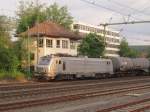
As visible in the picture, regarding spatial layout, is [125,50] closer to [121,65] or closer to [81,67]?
[121,65]

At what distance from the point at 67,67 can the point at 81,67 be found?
3.36 meters

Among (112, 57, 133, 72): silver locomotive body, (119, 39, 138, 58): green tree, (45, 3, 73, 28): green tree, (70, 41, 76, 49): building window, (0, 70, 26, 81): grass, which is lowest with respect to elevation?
(0, 70, 26, 81): grass

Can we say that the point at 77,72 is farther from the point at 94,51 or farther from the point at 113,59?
the point at 94,51

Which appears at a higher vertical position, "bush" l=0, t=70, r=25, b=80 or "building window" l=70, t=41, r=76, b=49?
"building window" l=70, t=41, r=76, b=49

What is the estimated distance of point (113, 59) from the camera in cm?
6600

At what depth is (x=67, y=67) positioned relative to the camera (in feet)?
164

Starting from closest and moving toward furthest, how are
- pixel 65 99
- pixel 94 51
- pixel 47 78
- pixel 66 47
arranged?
1. pixel 65 99
2. pixel 47 78
3. pixel 66 47
4. pixel 94 51

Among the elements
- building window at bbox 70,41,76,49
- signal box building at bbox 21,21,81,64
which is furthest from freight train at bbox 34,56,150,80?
building window at bbox 70,41,76,49

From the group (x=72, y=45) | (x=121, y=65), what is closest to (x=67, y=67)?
(x=121, y=65)

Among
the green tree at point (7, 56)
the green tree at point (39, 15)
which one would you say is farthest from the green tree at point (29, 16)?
the green tree at point (7, 56)

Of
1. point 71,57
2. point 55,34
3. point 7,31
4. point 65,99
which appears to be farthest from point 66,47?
point 65,99

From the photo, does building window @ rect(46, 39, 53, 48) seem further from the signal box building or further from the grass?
the grass

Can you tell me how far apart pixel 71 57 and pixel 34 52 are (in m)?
21.1

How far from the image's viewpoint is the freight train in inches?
1921
